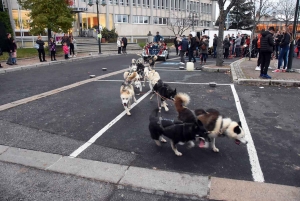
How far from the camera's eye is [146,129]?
5.78 m

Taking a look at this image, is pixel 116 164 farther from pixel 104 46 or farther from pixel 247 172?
pixel 104 46

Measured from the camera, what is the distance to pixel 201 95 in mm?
8719

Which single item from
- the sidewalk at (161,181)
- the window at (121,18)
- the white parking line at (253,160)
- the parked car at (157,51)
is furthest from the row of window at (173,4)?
the sidewalk at (161,181)

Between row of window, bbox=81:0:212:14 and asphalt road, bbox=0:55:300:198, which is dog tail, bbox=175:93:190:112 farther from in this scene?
row of window, bbox=81:0:212:14

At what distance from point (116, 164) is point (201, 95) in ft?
17.3

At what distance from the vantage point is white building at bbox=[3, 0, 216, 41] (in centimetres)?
3651

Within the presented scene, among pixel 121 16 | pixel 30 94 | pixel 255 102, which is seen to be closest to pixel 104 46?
pixel 121 16

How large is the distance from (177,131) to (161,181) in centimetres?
95

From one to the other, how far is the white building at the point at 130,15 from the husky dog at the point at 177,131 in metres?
31.5

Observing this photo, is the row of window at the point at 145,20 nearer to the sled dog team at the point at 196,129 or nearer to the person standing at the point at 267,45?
the person standing at the point at 267,45

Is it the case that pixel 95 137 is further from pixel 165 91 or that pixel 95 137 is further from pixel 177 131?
pixel 165 91

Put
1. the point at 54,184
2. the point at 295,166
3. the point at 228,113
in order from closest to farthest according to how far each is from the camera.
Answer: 1. the point at 54,184
2. the point at 295,166
3. the point at 228,113

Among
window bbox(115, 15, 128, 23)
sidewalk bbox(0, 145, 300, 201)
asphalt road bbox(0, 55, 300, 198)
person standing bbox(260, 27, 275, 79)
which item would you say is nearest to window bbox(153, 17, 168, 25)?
window bbox(115, 15, 128, 23)

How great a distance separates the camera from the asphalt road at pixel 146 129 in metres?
4.24
